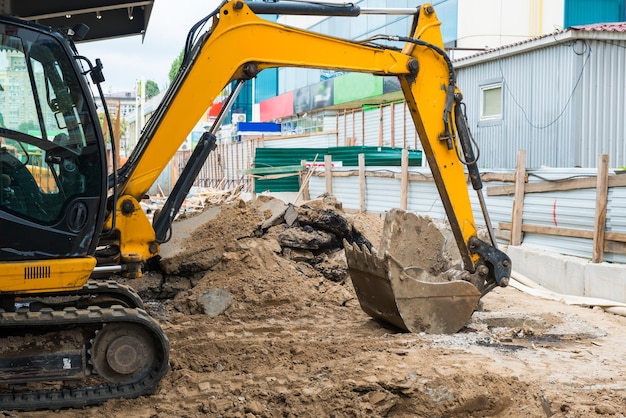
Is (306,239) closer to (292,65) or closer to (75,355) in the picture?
(292,65)

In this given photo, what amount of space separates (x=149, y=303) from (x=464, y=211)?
3878 millimetres

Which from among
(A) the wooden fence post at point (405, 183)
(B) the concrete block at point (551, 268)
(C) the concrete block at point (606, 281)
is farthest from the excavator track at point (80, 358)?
(A) the wooden fence post at point (405, 183)

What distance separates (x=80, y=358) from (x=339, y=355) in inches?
86.9

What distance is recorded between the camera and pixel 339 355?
6.54 metres

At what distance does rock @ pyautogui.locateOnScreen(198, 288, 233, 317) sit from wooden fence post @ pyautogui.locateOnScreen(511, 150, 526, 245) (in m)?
5.01

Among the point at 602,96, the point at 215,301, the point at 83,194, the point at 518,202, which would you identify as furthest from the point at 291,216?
the point at 602,96

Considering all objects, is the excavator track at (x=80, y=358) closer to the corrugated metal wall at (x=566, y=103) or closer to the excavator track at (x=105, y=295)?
the excavator track at (x=105, y=295)

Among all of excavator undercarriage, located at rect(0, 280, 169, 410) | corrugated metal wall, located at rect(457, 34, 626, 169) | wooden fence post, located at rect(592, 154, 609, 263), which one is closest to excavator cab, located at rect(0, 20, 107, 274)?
excavator undercarriage, located at rect(0, 280, 169, 410)

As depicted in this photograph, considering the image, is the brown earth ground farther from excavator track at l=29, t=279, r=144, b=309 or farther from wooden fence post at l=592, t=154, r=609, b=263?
wooden fence post at l=592, t=154, r=609, b=263

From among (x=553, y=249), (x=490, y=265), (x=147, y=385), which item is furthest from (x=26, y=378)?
(x=553, y=249)

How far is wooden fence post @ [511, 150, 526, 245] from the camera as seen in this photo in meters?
11.3

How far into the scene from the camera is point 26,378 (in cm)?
543

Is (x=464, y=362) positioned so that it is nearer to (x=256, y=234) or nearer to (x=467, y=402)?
(x=467, y=402)

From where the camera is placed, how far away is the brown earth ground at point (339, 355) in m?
5.36
